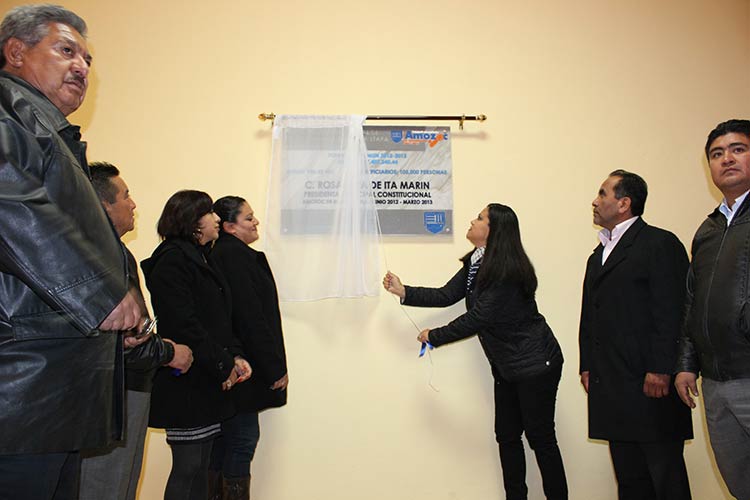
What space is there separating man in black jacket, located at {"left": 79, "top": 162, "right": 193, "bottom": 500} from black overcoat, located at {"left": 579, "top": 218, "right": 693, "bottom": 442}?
4.99ft

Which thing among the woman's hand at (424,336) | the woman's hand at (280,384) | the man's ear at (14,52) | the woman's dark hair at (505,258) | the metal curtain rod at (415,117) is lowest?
the woman's hand at (280,384)

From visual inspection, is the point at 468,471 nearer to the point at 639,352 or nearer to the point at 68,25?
the point at 639,352

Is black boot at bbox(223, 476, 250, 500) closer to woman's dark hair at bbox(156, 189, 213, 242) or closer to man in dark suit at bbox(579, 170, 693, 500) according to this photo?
woman's dark hair at bbox(156, 189, 213, 242)

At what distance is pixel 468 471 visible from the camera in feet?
9.45

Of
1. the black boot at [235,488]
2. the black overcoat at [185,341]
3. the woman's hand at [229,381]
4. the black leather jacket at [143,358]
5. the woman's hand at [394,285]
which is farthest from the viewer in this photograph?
the woman's hand at [394,285]

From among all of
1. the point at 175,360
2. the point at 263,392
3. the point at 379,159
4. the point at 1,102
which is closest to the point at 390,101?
the point at 379,159

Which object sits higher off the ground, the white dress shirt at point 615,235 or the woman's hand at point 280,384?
the white dress shirt at point 615,235

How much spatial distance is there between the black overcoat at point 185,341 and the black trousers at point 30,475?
0.87 metres

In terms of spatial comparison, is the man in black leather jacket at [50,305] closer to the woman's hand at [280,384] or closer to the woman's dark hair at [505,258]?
the woman's hand at [280,384]

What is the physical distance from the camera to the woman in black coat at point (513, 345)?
2500 millimetres

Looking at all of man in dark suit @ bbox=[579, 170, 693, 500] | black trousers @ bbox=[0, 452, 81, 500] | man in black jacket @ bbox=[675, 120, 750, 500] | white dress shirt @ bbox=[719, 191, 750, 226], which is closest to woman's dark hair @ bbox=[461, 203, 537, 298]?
man in dark suit @ bbox=[579, 170, 693, 500]

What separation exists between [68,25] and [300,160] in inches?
65.4

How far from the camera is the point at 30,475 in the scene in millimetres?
1037

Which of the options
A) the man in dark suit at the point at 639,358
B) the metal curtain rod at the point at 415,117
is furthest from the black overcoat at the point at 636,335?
the metal curtain rod at the point at 415,117
